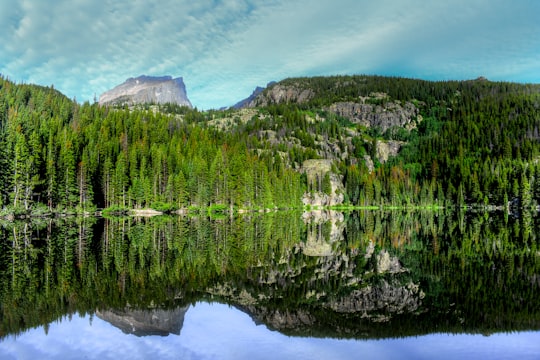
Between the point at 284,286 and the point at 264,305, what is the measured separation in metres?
3.22

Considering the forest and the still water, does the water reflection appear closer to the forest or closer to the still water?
the still water

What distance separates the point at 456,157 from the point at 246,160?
408 feet

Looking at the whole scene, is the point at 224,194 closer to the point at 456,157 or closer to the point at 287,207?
the point at 287,207

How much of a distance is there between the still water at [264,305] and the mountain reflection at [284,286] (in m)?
0.07

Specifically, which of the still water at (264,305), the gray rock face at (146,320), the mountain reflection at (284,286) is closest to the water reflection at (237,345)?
the still water at (264,305)

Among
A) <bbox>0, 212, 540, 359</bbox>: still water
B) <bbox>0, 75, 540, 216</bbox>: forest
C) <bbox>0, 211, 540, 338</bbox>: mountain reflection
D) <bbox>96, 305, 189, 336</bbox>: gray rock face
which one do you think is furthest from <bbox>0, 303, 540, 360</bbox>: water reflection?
<bbox>0, 75, 540, 216</bbox>: forest

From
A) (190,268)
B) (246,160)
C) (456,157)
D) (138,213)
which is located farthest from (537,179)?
(190,268)

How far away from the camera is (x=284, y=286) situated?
61.2 ft

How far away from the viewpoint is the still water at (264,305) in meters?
11.4

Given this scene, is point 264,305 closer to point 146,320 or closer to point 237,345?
point 237,345

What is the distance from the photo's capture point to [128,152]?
99.5 meters

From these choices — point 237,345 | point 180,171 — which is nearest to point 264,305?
point 237,345

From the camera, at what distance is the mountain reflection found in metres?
13.5

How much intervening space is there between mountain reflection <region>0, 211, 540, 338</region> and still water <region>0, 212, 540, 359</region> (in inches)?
2.7
